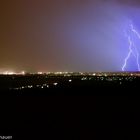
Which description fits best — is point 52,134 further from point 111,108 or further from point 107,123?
point 111,108

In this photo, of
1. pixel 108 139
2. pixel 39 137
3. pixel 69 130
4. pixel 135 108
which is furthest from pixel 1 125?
pixel 135 108

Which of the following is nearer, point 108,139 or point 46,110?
point 108,139

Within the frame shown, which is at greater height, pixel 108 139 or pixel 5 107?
pixel 5 107

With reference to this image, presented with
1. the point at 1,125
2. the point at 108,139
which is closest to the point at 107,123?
the point at 108,139

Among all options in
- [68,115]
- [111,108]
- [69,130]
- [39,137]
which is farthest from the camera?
[111,108]

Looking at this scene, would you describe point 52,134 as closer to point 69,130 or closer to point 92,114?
point 69,130

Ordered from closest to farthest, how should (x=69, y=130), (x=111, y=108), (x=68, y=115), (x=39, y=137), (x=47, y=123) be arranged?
(x=39, y=137)
(x=69, y=130)
(x=47, y=123)
(x=68, y=115)
(x=111, y=108)

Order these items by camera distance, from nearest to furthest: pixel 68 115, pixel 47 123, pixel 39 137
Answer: pixel 39 137
pixel 47 123
pixel 68 115

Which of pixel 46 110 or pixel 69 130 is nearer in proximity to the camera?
pixel 69 130

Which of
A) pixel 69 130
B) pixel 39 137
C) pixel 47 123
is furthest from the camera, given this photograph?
pixel 47 123
